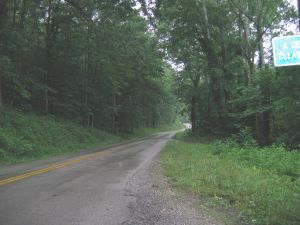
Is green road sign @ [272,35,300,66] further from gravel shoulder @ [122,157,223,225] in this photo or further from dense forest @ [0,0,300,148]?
dense forest @ [0,0,300,148]

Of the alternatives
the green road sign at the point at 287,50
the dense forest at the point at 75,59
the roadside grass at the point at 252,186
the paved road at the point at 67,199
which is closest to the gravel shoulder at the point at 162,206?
the paved road at the point at 67,199

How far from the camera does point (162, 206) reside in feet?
23.3

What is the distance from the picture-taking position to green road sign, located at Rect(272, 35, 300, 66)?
464 cm

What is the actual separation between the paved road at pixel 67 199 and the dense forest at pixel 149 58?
351 inches

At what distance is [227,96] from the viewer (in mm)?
29297

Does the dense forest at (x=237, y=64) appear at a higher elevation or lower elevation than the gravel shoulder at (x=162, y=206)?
higher

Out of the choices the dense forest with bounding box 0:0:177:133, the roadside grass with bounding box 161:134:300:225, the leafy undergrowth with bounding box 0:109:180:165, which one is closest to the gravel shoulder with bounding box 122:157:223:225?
the roadside grass with bounding box 161:134:300:225

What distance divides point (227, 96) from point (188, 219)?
24.1 meters

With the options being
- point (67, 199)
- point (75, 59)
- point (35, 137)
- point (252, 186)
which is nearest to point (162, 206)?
point (67, 199)

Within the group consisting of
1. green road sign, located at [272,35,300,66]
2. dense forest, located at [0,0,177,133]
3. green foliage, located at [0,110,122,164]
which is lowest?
green foliage, located at [0,110,122,164]

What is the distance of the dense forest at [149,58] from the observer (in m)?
19.7

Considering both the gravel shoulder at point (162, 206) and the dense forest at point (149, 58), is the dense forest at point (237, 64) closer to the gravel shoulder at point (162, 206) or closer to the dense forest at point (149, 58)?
the dense forest at point (149, 58)

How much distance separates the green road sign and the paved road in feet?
12.1

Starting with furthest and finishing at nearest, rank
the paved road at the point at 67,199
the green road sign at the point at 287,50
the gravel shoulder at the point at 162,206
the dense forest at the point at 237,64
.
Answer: the dense forest at the point at 237,64 < the paved road at the point at 67,199 < the gravel shoulder at the point at 162,206 < the green road sign at the point at 287,50
